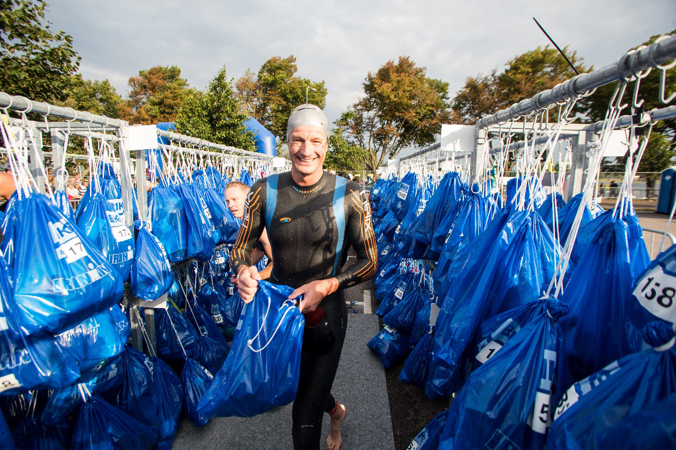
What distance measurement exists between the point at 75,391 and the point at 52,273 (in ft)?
2.92

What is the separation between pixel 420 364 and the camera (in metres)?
2.97

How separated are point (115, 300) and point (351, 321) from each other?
3.02 meters

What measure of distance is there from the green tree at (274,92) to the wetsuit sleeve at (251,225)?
89.3ft

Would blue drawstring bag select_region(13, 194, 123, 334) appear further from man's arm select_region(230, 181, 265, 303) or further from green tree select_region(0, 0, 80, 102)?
green tree select_region(0, 0, 80, 102)

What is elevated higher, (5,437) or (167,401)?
(5,437)

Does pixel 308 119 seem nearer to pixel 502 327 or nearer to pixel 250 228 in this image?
pixel 250 228

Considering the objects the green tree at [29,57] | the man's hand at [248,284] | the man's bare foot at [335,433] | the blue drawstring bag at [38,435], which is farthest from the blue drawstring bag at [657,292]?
the green tree at [29,57]

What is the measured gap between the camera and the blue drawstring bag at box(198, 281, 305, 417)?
155 centimetres

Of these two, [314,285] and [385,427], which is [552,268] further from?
[385,427]

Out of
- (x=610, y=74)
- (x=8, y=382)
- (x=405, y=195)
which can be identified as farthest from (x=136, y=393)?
(x=405, y=195)

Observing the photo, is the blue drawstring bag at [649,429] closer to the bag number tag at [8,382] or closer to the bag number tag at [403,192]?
the bag number tag at [8,382]

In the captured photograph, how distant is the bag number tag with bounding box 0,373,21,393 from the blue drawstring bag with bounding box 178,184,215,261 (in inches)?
67.5

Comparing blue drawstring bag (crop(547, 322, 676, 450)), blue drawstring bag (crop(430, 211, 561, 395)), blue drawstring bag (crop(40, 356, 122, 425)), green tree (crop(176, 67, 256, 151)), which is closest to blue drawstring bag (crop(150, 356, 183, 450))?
blue drawstring bag (crop(40, 356, 122, 425))

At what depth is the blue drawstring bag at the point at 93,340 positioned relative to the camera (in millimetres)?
1634
